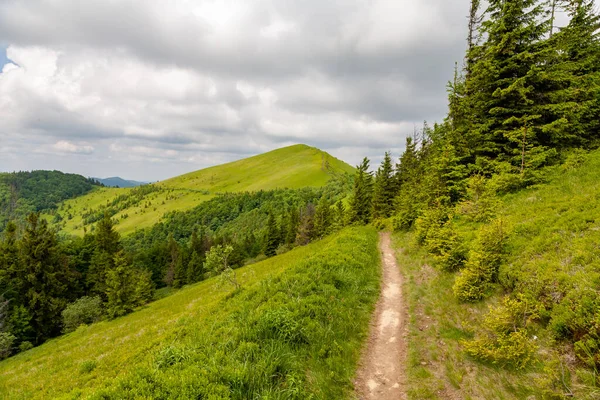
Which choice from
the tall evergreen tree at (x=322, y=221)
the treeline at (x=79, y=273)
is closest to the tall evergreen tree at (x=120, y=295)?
the treeline at (x=79, y=273)

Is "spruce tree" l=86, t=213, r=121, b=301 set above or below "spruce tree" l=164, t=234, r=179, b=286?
above

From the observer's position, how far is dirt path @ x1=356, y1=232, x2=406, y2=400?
24.5ft

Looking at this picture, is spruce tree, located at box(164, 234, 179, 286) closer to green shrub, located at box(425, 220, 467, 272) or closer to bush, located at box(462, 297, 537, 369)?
green shrub, located at box(425, 220, 467, 272)

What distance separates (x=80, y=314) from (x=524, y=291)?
54.5 metres

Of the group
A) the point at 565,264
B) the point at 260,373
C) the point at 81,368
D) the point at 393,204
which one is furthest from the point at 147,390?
the point at 393,204

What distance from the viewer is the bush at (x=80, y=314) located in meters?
39.8

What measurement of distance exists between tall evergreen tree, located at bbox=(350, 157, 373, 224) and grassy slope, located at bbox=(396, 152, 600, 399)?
3136 centimetres

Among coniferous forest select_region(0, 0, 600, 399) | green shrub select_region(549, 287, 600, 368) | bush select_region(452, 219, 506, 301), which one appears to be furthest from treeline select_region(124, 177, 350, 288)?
green shrub select_region(549, 287, 600, 368)

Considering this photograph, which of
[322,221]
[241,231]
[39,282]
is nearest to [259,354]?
[39,282]

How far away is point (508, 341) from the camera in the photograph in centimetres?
710

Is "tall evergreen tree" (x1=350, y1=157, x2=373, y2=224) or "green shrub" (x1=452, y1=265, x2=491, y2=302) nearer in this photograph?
"green shrub" (x1=452, y1=265, x2=491, y2=302)

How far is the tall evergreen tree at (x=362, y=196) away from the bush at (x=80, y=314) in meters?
45.4

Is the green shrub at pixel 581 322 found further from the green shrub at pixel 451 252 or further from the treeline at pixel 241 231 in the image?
the treeline at pixel 241 231

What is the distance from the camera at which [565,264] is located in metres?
8.61
